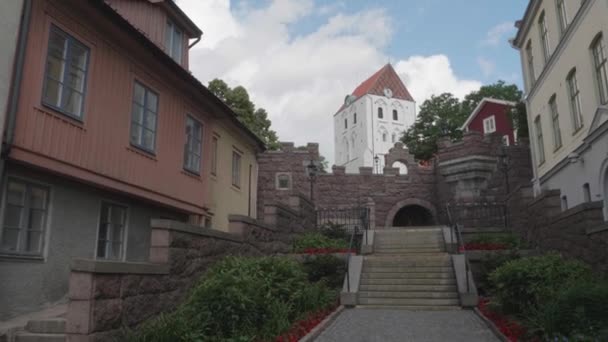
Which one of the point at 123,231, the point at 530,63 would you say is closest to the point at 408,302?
the point at 123,231

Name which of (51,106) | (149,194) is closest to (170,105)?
(149,194)

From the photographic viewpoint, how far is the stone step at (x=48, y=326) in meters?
6.09

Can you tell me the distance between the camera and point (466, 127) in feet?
140

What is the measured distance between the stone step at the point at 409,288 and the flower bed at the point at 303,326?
1.98m

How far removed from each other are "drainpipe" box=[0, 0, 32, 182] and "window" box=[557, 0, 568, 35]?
14725 millimetres

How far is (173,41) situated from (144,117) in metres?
4.83

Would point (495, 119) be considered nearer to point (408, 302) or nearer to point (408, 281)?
point (408, 281)

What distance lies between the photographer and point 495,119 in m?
37.3

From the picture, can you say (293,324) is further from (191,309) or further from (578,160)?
(578,160)

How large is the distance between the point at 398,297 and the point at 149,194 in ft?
19.8

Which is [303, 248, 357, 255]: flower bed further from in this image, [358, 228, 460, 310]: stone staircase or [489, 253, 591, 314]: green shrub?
[489, 253, 591, 314]: green shrub

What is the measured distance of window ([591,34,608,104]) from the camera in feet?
41.2

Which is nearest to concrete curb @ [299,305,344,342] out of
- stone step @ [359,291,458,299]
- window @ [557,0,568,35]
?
stone step @ [359,291,458,299]

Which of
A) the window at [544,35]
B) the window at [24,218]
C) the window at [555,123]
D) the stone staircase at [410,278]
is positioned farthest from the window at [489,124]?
the window at [24,218]
